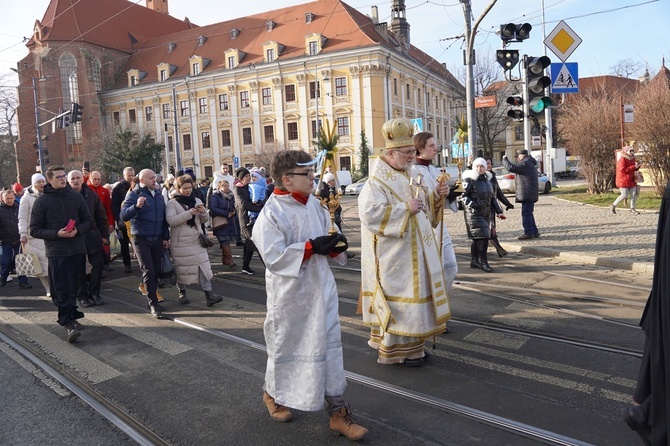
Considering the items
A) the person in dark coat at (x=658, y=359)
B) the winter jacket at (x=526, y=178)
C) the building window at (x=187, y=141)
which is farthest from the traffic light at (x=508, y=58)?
the building window at (x=187, y=141)

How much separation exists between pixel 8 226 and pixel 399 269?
28.8 ft

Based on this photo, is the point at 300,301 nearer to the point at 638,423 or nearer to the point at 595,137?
the point at 638,423

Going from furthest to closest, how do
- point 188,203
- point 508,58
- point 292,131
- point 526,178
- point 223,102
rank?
1. point 223,102
2. point 292,131
3. point 526,178
4. point 508,58
5. point 188,203

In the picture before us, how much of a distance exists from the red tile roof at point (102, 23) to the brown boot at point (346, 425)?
58.1 meters

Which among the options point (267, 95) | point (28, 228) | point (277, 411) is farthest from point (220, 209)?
point (267, 95)

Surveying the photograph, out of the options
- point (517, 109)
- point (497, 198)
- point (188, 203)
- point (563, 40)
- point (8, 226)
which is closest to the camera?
point (188, 203)

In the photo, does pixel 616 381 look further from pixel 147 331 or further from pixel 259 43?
pixel 259 43

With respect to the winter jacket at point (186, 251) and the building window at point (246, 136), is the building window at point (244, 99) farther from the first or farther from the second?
the winter jacket at point (186, 251)

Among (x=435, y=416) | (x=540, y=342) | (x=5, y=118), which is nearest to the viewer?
(x=435, y=416)

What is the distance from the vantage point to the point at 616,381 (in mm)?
4547

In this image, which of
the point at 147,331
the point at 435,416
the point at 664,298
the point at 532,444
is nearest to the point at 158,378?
the point at 147,331

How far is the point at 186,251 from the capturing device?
7.94m

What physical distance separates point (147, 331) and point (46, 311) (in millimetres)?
2348

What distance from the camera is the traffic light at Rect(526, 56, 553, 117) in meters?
10.3
